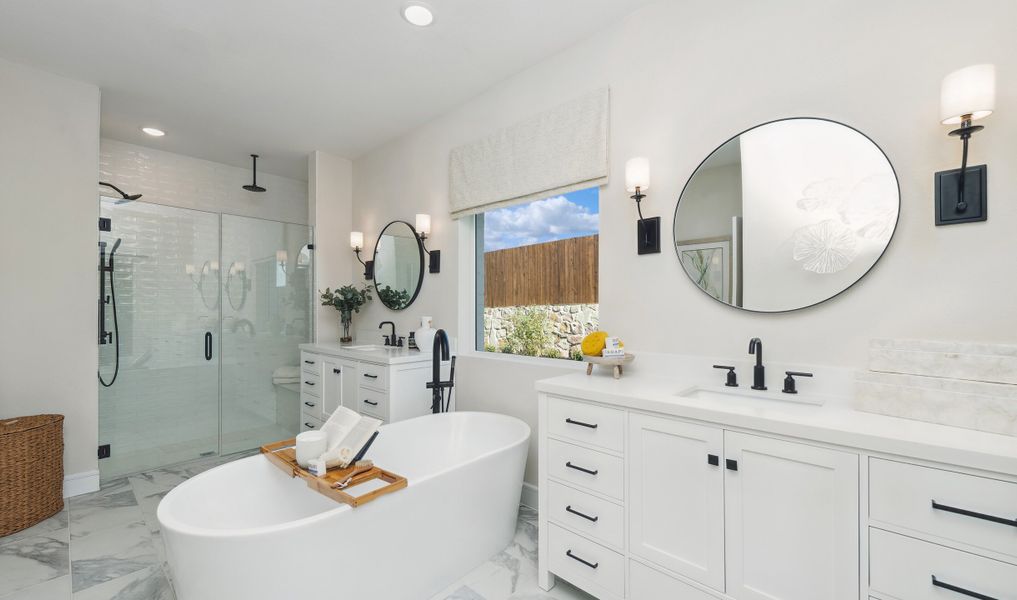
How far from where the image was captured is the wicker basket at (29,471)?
7.83 ft

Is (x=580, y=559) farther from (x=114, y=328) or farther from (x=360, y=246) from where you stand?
(x=114, y=328)

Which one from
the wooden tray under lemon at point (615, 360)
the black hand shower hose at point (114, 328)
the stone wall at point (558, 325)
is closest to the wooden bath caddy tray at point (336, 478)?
the wooden tray under lemon at point (615, 360)

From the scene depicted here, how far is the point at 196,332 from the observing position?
357 cm

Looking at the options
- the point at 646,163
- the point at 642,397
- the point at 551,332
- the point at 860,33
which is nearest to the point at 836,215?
the point at 860,33

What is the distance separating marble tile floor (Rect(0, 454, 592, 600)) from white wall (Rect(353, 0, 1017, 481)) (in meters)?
0.95

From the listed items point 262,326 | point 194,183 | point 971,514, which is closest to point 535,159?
point 971,514

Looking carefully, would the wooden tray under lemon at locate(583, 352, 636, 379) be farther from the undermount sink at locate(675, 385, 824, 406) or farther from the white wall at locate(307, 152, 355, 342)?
the white wall at locate(307, 152, 355, 342)

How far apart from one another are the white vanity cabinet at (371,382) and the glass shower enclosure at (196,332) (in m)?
0.51

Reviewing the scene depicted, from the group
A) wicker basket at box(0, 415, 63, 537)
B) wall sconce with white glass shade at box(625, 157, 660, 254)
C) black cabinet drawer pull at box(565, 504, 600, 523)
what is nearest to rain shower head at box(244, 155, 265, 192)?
wicker basket at box(0, 415, 63, 537)

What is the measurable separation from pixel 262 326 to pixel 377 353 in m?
1.34

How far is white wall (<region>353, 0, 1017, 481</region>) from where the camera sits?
1402 millimetres

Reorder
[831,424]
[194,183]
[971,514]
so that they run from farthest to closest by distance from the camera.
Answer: [194,183]
[831,424]
[971,514]

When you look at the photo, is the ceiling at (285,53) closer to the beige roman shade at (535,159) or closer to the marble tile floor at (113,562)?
the beige roman shade at (535,159)

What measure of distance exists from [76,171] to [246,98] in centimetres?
119
